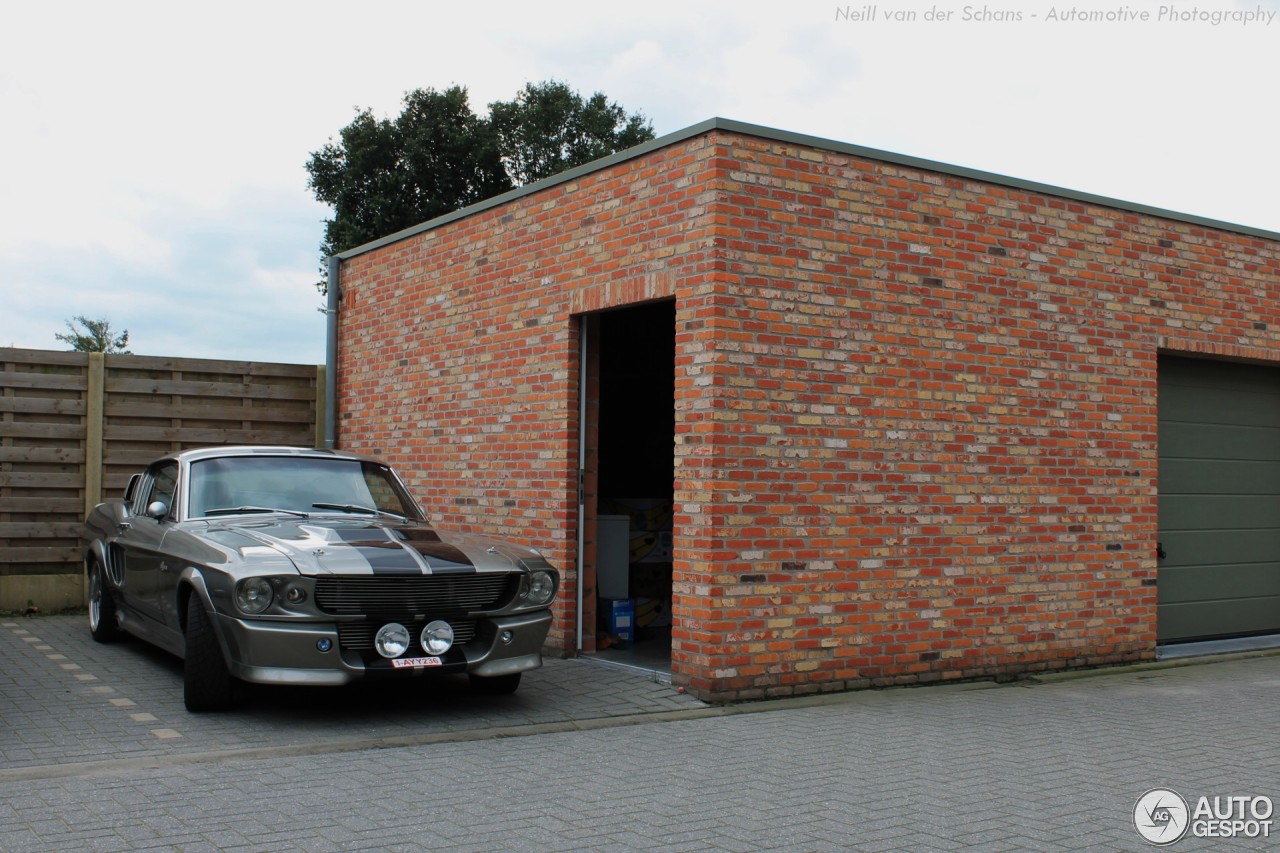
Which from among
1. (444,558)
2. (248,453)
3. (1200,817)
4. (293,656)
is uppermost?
(248,453)

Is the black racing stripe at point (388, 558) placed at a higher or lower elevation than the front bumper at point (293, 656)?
higher

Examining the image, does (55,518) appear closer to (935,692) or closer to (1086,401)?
(935,692)

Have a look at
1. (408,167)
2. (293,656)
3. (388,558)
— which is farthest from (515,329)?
(408,167)

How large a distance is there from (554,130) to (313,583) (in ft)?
105

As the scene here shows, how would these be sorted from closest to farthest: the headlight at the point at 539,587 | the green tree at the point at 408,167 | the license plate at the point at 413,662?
the license plate at the point at 413,662
the headlight at the point at 539,587
the green tree at the point at 408,167

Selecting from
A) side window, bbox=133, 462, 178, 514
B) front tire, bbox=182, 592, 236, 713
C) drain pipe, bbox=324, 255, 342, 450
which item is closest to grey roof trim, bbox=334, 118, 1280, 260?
drain pipe, bbox=324, 255, 342, 450

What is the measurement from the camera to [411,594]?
6.55 meters

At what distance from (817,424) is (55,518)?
7625mm

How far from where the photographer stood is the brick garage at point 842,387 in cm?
763

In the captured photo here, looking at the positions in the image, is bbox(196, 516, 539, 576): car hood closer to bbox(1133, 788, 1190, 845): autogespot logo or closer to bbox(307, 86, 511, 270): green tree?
bbox(1133, 788, 1190, 845): autogespot logo

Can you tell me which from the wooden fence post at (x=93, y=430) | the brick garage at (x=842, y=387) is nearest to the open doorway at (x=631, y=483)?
the brick garage at (x=842, y=387)

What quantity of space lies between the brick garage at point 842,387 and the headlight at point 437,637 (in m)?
1.67

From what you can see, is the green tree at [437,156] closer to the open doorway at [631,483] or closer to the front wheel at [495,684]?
the open doorway at [631,483]

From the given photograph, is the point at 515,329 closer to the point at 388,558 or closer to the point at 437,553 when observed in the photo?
the point at 437,553
